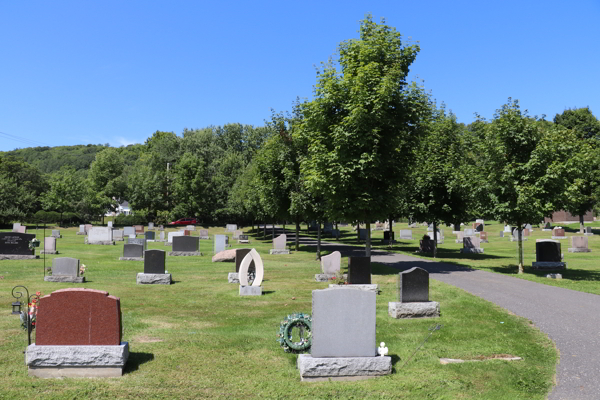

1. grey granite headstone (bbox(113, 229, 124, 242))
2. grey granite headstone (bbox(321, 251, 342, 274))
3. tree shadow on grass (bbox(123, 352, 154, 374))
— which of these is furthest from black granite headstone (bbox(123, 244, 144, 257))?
tree shadow on grass (bbox(123, 352, 154, 374))

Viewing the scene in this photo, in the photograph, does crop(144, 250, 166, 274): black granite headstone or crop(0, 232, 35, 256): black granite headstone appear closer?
crop(144, 250, 166, 274): black granite headstone

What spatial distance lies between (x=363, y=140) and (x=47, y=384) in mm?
14966

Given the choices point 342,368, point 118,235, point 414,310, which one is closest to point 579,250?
point 414,310

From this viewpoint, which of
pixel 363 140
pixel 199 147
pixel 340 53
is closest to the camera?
pixel 363 140

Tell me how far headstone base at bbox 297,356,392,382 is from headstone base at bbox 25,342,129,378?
295cm

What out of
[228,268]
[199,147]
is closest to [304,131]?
[228,268]

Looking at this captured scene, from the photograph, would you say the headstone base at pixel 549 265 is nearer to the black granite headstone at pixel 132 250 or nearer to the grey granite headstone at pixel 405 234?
the black granite headstone at pixel 132 250

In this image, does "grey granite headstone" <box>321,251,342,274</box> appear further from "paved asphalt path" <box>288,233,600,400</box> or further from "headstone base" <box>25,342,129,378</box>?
"headstone base" <box>25,342,129,378</box>

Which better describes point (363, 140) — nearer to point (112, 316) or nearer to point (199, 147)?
point (112, 316)

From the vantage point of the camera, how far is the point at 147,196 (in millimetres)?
73250

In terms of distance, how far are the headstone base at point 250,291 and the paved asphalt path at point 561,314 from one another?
7.02 m

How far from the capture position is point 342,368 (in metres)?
7.77

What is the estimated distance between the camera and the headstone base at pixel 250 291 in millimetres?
15469

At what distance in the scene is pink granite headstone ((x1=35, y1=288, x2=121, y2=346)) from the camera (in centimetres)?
773
